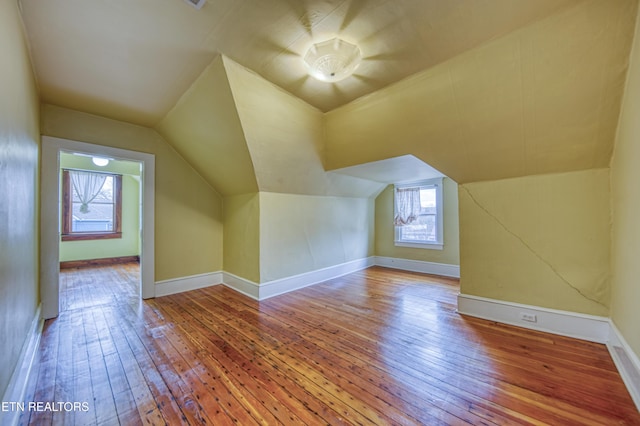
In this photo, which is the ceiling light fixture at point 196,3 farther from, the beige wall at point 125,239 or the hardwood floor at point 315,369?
the beige wall at point 125,239

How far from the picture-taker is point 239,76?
233 cm

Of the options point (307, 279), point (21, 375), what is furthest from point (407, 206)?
point (21, 375)

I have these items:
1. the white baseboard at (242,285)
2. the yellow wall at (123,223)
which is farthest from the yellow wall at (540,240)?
the yellow wall at (123,223)

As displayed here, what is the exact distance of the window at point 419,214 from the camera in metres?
4.89

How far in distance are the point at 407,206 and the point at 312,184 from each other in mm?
2434

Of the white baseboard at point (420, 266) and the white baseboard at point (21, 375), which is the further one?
the white baseboard at point (420, 266)

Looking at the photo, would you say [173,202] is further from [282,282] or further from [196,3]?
[196,3]

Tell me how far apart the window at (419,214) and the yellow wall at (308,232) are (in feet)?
2.44

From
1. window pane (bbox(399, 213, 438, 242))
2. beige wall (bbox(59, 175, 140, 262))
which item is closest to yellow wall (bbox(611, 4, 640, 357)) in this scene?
window pane (bbox(399, 213, 438, 242))

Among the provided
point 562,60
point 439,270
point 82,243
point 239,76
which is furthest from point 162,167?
point 439,270

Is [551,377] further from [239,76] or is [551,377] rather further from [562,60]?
[239,76]

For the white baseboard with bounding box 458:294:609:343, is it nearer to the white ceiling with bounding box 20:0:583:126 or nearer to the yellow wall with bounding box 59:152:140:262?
the white ceiling with bounding box 20:0:583:126

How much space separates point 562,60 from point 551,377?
2282 millimetres

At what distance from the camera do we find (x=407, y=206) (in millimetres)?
5301
